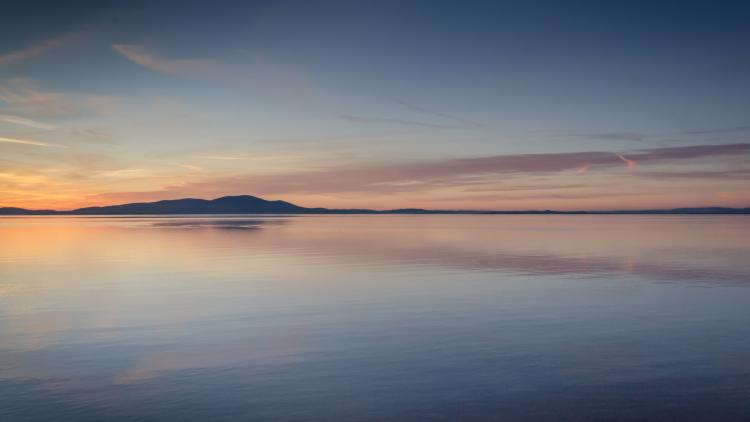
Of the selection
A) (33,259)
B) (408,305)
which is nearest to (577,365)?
(408,305)

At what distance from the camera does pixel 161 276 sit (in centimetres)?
2734

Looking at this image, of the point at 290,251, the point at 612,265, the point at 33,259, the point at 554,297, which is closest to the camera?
the point at 554,297

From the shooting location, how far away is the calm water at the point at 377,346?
930 cm

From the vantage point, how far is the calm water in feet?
30.5

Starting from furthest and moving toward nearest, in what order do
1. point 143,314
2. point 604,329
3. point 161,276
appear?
point 161,276, point 143,314, point 604,329

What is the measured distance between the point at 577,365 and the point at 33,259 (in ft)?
125

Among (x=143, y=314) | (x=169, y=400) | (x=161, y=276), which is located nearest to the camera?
(x=169, y=400)

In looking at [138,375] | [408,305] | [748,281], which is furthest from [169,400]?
[748,281]

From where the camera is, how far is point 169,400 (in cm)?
959

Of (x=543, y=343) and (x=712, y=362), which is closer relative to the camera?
(x=712, y=362)

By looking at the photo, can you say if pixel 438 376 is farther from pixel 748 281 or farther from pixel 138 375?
pixel 748 281

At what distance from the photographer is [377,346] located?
13.3m

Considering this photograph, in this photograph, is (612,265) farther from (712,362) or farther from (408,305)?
(712,362)

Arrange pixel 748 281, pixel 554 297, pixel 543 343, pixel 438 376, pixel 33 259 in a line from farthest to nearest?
pixel 33 259, pixel 748 281, pixel 554 297, pixel 543 343, pixel 438 376
